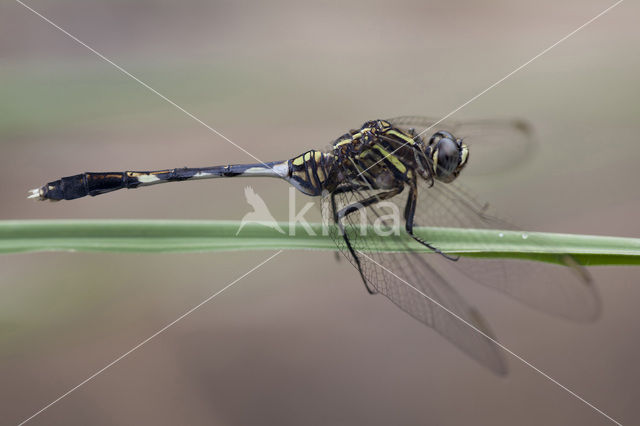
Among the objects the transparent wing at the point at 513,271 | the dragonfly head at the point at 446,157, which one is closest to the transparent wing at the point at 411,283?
the transparent wing at the point at 513,271

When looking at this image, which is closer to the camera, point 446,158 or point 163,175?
point 446,158

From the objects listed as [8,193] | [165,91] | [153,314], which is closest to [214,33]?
[165,91]

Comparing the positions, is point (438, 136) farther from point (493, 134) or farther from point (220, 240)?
point (220, 240)

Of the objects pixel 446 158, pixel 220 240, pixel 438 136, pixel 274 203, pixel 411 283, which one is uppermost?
pixel 438 136

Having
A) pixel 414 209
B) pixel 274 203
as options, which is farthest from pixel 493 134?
pixel 274 203

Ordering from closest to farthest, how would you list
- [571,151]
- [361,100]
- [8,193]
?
[8,193] < [571,151] < [361,100]

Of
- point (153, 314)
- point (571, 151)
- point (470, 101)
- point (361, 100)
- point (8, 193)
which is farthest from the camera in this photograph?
point (361, 100)

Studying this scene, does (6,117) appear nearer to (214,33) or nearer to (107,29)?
(107,29)

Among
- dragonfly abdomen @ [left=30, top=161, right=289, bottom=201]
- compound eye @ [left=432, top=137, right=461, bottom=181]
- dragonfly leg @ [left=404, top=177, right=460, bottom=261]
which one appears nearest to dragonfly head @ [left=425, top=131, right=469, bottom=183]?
compound eye @ [left=432, top=137, right=461, bottom=181]
